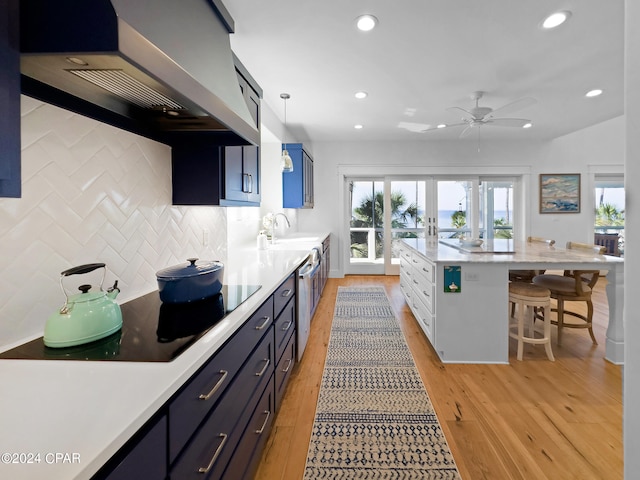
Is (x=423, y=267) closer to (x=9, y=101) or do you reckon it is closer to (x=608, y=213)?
(x=9, y=101)

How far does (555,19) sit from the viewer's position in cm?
235

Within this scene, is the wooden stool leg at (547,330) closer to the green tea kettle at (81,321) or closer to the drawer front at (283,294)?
the drawer front at (283,294)

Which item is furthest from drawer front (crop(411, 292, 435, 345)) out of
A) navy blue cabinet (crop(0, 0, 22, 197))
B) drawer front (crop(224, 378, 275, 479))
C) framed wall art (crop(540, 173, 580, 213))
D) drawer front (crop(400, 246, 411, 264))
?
framed wall art (crop(540, 173, 580, 213))

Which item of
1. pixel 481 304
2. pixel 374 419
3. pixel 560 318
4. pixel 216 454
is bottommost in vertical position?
pixel 374 419

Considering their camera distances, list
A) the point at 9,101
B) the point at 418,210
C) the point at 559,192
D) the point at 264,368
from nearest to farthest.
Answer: the point at 9,101, the point at 264,368, the point at 559,192, the point at 418,210

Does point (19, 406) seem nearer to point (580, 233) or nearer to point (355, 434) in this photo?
point (355, 434)

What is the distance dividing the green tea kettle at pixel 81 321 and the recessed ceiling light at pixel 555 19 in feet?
10.9

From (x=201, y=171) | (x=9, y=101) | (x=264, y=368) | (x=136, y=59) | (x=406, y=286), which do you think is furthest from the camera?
(x=406, y=286)

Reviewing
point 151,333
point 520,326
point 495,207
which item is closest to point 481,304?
point 520,326

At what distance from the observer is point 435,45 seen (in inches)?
106

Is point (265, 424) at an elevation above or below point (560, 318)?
below

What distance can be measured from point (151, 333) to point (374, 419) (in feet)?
4.78

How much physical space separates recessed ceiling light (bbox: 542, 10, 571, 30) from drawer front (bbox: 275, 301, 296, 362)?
9.43ft

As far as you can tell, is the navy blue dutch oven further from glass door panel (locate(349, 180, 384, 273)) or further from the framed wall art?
the framed wall art
